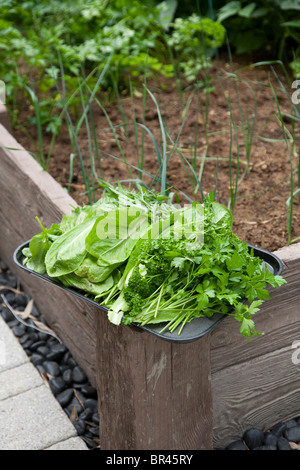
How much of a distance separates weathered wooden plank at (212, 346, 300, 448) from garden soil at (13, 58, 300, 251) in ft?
1.38

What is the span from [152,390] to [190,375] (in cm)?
12

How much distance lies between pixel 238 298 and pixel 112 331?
396mm

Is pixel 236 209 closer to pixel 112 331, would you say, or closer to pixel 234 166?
pixel 234 166

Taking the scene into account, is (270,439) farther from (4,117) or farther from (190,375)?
(4,117)

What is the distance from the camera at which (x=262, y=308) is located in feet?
6.26

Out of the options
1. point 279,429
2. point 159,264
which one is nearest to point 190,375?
point 159,264

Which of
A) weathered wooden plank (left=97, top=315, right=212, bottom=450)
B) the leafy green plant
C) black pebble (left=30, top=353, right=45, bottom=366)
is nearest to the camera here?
weathered wooden plank (left=97, top=315, right=212, bottom=450)

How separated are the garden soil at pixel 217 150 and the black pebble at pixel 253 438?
0.62 m

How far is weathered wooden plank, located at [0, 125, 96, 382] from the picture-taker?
2.33 meters

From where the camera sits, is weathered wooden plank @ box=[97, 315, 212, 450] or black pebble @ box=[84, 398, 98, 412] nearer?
weathered wooden plank @ box=[97, 315, 212, 450]

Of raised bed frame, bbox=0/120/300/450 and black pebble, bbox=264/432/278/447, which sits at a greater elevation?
raised bed frame, bbox=0/120/300/450

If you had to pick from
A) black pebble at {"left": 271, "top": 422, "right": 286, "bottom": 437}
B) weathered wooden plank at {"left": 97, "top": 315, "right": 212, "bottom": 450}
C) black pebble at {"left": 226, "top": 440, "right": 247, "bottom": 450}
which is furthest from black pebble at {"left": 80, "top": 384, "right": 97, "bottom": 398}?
black pebble at {"left": 271, "top": 422, "right": 286, "bottom": 437}

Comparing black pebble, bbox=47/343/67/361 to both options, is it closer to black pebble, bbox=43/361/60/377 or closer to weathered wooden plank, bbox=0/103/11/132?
black pebble, bbox=43/361/60/377
